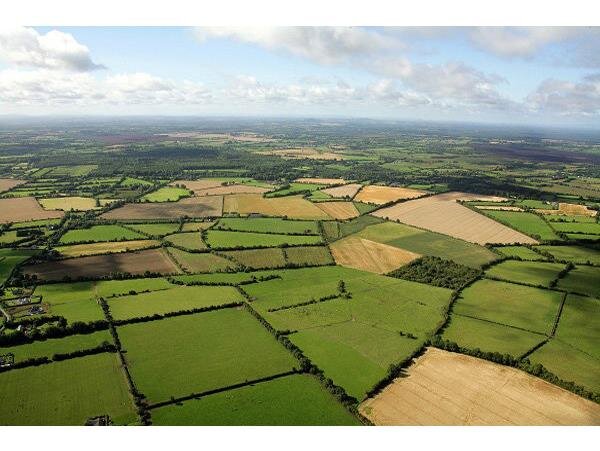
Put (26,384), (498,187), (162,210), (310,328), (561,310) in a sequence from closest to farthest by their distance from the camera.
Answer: (26,384) < (310,328) < (561,310) < (162,210) < (498,187)

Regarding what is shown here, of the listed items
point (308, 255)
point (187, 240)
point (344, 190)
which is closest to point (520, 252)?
point (308, 255)

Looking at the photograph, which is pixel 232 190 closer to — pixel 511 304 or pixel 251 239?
pixel 251 239

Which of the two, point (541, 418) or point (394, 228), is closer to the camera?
point (541, 418)

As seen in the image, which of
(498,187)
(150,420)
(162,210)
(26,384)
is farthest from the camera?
(498,187)

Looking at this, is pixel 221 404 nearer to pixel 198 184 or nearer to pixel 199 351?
pixel 199 351

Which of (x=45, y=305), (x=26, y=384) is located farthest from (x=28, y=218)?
(x=26, y=384)

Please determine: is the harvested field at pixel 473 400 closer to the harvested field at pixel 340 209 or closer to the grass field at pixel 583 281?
the grass field at pixel 583 281

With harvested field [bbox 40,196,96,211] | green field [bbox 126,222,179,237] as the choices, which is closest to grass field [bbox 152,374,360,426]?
green field [bbox 126,222,179,237]

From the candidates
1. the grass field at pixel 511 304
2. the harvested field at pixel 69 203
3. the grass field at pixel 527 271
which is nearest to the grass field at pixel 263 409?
the grass field at pixel 511 304
